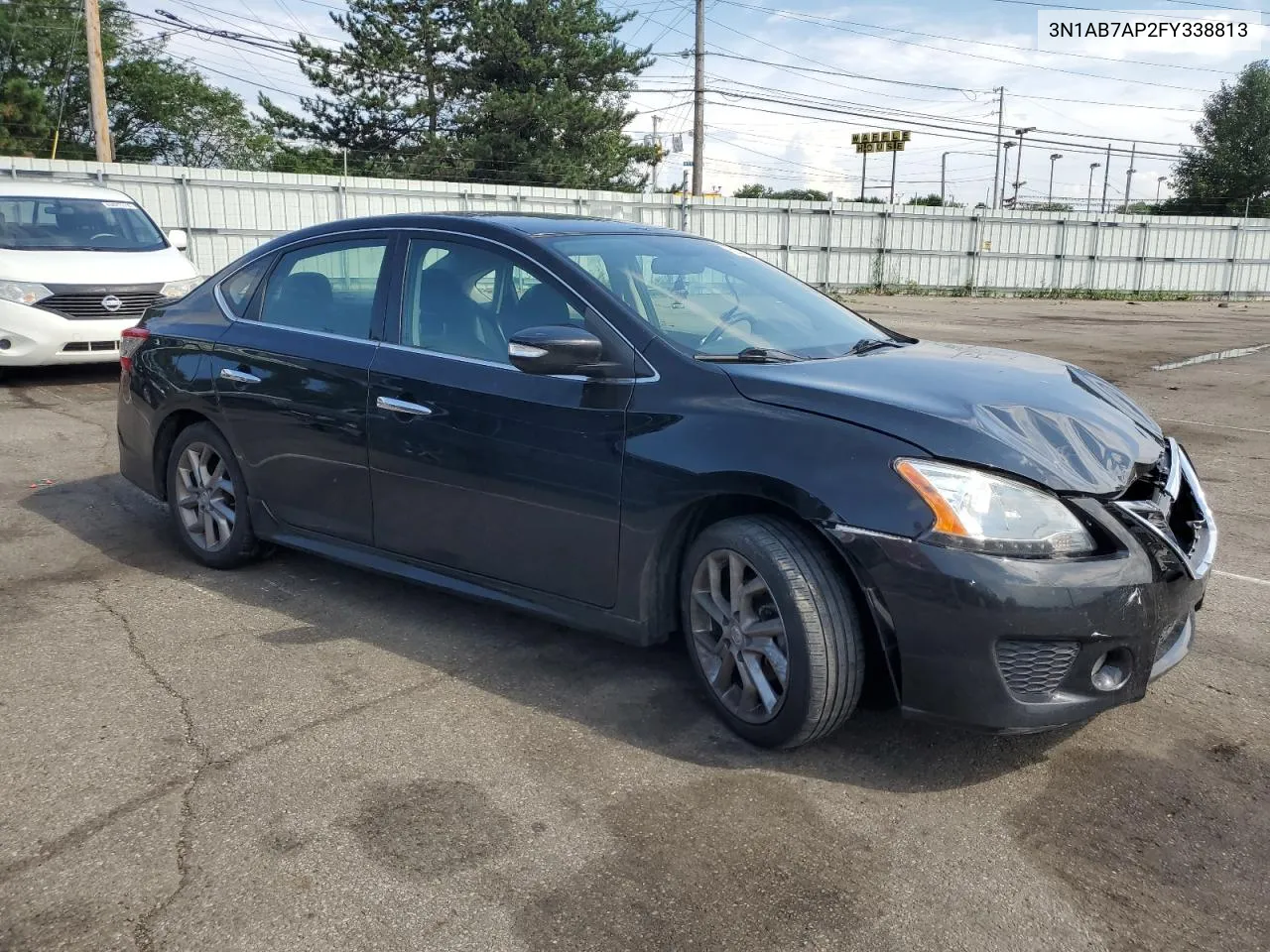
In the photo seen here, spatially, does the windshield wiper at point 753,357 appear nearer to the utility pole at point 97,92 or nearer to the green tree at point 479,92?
the utility pole at point 97,92

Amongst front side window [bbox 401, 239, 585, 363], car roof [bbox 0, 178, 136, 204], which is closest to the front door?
front side window [bbox 401, 239, 585, 363]

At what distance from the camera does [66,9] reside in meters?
44.4

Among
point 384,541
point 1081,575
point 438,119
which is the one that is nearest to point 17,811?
point 384,541

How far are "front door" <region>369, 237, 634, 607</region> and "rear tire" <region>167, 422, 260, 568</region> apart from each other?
3.19ft

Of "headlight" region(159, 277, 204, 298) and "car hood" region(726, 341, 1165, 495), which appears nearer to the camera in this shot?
"car hood" region(726, 341, 1165, 495)

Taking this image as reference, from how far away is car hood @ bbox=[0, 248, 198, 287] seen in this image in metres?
9.80

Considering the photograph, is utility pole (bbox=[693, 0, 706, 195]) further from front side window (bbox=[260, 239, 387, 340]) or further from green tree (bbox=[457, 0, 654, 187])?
front side window (bbox=[260, 239, 387, 340])

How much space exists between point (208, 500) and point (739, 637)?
9.50ft

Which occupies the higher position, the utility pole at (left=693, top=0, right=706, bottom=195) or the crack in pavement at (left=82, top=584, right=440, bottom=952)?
the utility pole at (left=693, top=0, right=706, bottom=195)

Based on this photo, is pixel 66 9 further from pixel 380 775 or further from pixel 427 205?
pixel 380 775

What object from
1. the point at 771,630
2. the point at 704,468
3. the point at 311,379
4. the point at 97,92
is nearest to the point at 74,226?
the point at 311,379

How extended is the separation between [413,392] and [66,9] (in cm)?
5003

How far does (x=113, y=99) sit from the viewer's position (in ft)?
163

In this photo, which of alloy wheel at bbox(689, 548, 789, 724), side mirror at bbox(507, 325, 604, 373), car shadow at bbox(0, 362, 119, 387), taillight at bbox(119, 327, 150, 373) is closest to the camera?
alloy wheel at bbox(689, 548, 789, 724)
